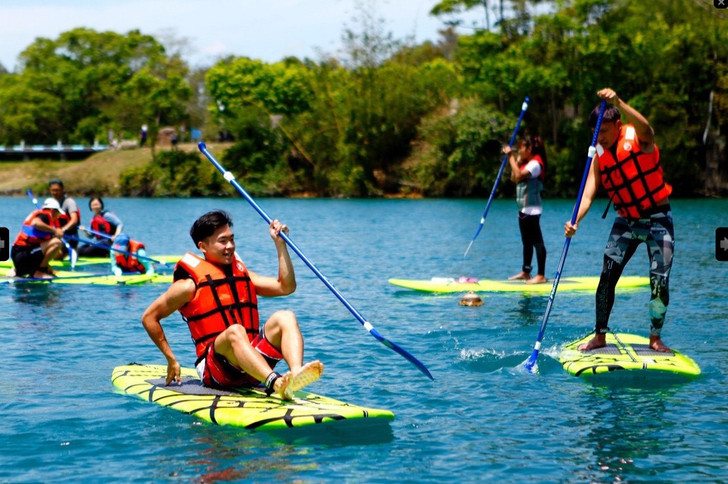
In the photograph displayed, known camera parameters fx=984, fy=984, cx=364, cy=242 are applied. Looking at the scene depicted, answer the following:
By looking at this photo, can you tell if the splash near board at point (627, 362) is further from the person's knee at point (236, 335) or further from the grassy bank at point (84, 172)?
the grassy bank at point (84, 172)

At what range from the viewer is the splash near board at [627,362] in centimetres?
800

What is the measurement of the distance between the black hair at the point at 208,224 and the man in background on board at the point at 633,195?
2893mm

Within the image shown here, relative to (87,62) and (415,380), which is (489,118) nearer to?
(415,380)

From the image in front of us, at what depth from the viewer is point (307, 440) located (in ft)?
21.0

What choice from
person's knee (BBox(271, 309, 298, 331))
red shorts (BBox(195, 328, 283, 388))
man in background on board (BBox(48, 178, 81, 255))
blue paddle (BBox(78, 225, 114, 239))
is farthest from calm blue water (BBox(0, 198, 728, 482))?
blue paddle (BBox(78, 225, 114, 239))

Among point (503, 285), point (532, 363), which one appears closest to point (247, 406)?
point (532, 363)

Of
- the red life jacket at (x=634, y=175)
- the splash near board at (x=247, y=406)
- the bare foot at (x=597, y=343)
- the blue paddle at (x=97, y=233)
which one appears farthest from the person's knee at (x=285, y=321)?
the blue paddle at (x=97, y=233)

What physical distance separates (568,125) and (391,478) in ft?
141

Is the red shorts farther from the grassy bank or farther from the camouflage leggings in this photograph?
the grassy bank

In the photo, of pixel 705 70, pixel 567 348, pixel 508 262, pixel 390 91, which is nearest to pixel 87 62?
pixel 390 91

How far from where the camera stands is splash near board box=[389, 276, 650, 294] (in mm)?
13383

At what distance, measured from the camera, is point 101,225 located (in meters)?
17.3

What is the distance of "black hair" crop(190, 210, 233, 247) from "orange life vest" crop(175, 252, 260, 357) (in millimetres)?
187

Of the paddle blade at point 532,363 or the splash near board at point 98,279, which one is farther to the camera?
the splash near board at point 98,279
